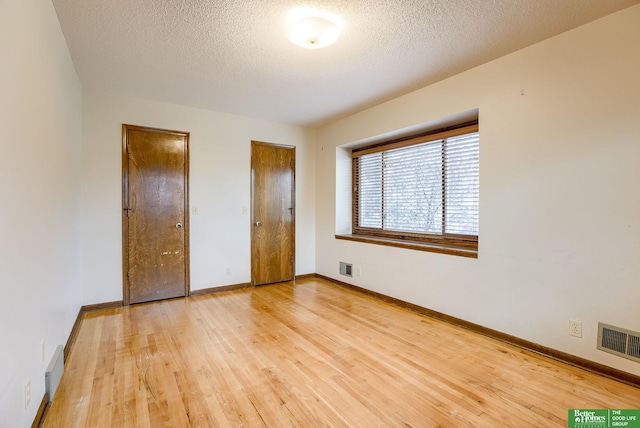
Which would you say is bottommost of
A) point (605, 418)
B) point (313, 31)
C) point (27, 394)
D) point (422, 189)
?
point (605, 418)

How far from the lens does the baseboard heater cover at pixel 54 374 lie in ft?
6.03

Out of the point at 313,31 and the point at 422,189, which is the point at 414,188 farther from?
the point at 313,31

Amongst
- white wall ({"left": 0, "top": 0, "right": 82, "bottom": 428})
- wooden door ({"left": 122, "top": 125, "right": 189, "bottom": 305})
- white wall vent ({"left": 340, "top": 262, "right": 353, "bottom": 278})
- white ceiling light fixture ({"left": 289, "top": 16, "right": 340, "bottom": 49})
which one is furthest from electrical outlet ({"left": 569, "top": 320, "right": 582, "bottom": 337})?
wooden door ({"left": 122, "top": 125, "right": 189, "bottom": 305})

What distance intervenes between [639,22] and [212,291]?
16.0ft

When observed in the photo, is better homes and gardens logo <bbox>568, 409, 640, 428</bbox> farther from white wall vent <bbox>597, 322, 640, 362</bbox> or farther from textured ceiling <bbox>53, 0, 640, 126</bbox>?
textured ceiling <bbox>53, 0, 640, 126</bbox>

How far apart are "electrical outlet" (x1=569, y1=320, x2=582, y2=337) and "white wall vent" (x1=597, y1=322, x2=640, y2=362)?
0.11 metres

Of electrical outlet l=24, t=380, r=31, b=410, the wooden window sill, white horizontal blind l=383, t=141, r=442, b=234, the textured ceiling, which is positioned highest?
the textured ceiling

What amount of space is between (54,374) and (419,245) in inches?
→ 130

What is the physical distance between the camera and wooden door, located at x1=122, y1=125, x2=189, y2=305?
371 cm

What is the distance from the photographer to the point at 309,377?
2.13m

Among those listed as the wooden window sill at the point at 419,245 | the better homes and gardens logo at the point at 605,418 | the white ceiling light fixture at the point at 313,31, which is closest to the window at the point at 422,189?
the wooden window sill at the point at 419,245

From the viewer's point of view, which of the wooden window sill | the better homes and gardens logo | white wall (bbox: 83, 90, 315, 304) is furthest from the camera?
white wall (bbox: 83, 90, 315, 304)

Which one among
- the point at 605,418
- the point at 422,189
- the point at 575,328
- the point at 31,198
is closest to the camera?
the point at 31,198

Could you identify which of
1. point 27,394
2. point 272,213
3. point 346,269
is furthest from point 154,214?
point 346,269
